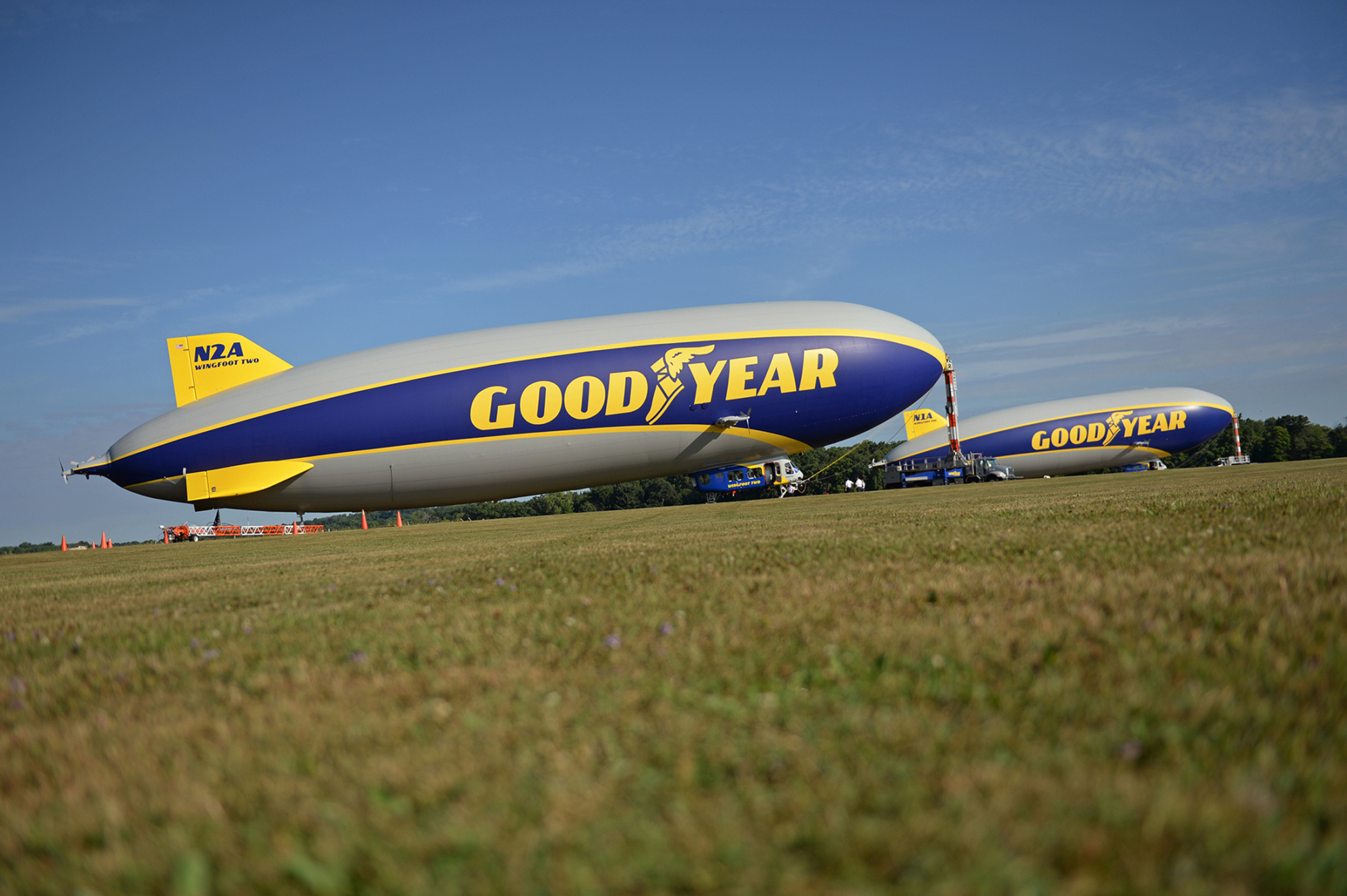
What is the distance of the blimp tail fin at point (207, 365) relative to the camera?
25.0 m

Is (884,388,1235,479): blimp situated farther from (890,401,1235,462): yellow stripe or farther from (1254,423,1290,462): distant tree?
(1254,423,1290,462): distant tree

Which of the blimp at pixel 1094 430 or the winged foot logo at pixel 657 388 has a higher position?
the winged foot logo at pixel 657 388

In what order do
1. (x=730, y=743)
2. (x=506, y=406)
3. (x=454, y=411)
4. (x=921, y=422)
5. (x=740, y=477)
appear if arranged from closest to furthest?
1. (x=730, y=743)
2. (x=454, y=411)
3. (x=506, y=406)
4. (x=740, y=477)
5. (x=921, y=422)

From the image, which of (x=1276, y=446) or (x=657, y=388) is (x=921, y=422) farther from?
(x=1276, y=446)

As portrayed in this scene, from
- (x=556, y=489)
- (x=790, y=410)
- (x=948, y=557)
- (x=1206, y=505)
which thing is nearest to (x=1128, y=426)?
(x=790, y=410)

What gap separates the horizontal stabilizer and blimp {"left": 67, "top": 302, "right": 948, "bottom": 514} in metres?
0.05

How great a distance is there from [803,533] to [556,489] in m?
19.7

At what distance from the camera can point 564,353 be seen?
2331cm

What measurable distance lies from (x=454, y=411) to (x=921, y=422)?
167 ft

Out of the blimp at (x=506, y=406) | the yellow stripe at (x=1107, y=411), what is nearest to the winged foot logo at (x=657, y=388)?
the blimp at (x=506, y=406)

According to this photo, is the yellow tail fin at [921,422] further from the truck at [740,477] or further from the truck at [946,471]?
the truck at [740,477]

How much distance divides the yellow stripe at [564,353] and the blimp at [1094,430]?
115 feet

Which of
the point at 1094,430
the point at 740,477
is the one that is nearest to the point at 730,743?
the point at 740,477

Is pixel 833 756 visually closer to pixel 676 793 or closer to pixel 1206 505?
pixel 676 793
